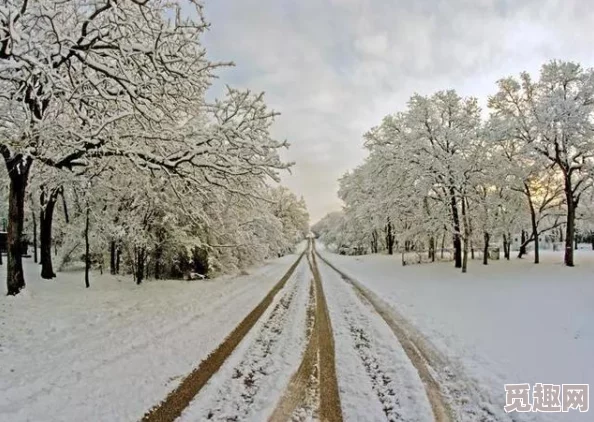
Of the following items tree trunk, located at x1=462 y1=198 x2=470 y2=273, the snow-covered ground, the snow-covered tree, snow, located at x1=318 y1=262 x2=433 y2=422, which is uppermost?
the snow-covered tree

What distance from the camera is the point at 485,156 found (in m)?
21.1

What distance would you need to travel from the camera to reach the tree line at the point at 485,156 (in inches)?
767

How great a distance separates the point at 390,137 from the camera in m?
23.9

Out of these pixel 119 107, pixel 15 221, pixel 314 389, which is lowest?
pixel 314 389

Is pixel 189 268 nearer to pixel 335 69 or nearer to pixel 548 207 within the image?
pixel 335 69

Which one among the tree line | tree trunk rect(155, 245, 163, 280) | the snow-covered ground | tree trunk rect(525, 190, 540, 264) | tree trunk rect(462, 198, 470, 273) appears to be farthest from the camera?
tree trunk rect(525, 190, 540, 264)

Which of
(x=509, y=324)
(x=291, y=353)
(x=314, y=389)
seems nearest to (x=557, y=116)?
(x=509, y=324)

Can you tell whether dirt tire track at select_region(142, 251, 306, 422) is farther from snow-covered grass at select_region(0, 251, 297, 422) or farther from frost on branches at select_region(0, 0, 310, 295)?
frost on branches at select_region(0, 0, 310, 295)

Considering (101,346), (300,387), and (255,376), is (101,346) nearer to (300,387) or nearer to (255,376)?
(255,376)

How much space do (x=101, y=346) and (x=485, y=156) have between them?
A: 827 inches

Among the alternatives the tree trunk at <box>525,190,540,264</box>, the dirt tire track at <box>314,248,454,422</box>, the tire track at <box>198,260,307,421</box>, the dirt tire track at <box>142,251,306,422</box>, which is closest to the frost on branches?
the tire track at <box>198,260,307,421</box>

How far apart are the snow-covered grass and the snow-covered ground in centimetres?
439

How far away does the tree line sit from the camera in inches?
767

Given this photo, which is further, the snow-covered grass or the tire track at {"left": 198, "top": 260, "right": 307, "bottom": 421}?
the snow-covered grass
